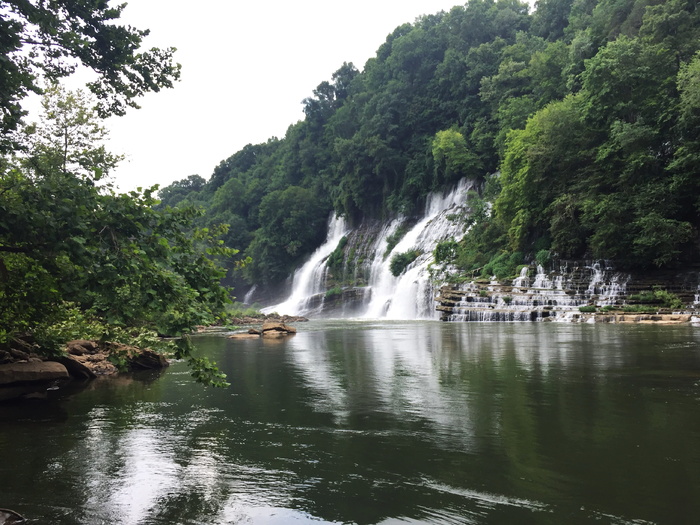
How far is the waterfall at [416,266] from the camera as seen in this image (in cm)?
3728

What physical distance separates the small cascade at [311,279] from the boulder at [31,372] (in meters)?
39.7

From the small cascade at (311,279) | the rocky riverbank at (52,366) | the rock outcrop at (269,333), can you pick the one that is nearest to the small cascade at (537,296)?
the rock outcrop at (269,333)

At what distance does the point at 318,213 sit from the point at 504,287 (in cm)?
4098

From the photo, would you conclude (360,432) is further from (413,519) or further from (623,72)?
(623,72)

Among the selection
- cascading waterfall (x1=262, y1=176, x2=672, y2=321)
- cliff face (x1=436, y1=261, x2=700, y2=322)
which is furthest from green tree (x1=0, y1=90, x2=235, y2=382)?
cascading waterfall (x1=262, y1=176, x2=672, y2=321)

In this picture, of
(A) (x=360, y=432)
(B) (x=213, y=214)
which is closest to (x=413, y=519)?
(A) (x=360, y=432)

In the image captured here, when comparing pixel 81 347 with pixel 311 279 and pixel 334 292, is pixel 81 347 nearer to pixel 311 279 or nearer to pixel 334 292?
pixel 334 292

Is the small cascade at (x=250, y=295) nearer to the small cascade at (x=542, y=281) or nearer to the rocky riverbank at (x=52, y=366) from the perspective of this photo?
the small cascade at (x=542, y=281)

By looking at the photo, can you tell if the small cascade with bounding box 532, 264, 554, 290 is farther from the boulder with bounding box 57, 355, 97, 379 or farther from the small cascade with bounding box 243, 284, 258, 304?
the small cascade with bounding box 243, 284, 258, 304

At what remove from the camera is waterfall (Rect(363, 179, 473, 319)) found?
A: 3728 cm

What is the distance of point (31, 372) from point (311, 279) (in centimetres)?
4737

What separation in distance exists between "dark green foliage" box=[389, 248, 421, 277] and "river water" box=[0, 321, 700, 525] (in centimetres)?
3199

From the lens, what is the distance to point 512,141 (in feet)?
133

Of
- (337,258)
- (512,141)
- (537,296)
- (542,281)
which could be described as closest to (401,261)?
(512,141)
